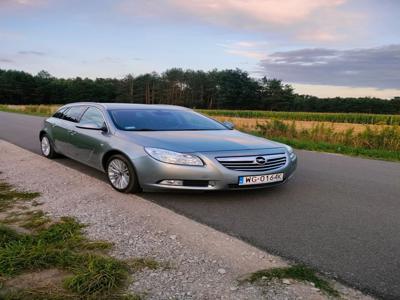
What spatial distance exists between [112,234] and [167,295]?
4.72 feet

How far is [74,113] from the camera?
316 inches

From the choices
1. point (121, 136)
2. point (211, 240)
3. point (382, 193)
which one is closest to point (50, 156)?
point (121, 136)

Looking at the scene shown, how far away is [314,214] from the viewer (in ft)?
16.7

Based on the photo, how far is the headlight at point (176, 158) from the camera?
5.34m

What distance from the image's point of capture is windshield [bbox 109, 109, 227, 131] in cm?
659

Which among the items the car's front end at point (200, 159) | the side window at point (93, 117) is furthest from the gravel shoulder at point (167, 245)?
the side window at point (93, 117)

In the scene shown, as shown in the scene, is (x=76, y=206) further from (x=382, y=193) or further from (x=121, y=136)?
(x=382, y=193)

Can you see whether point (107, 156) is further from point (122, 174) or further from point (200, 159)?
point (200, 159)

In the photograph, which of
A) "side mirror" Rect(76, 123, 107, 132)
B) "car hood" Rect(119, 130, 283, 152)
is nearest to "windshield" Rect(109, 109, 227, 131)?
"side mirror" Rect(76, 123, 107, 132)

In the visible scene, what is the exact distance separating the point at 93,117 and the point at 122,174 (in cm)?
175

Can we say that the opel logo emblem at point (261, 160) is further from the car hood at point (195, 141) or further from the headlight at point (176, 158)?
the headlight at point (176, 158)

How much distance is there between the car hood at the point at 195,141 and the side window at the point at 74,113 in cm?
195

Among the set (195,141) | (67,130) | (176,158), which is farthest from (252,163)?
(67,130)

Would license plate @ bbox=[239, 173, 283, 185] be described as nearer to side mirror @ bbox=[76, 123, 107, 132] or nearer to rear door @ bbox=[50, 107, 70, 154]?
side mirror @ bbox=[76, 123, 107, 132]
